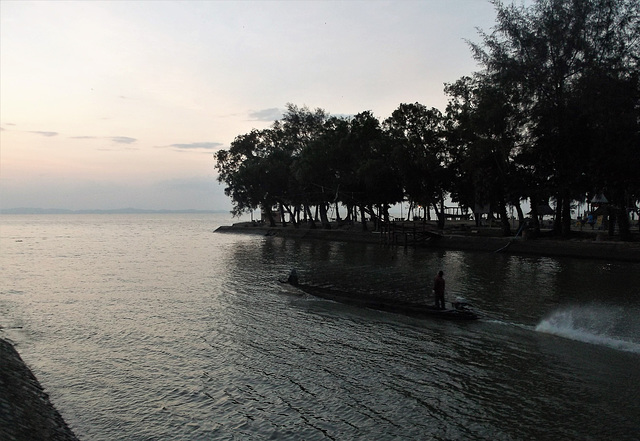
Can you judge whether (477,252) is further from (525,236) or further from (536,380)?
(536,380)

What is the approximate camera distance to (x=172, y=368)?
14.7 meters

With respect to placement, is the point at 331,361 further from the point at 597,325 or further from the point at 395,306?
the point at 597,325

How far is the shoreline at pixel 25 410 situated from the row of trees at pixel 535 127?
42362 mm

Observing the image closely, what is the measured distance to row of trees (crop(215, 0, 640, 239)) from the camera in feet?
132

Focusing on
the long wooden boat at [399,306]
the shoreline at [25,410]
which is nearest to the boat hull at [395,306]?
the long wooden boat at [399,306]

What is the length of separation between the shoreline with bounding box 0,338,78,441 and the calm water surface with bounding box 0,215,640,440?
450 mm

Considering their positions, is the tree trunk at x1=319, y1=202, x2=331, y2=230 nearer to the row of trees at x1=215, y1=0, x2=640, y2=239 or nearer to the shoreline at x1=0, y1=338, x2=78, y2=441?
the row of trees at x1=215, y1=0, x2=640, y2=239

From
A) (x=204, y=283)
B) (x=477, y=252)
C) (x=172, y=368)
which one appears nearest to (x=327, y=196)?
(x=477, y=252)

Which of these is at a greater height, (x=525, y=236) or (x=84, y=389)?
(x=525, y=236)

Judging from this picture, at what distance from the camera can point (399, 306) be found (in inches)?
842

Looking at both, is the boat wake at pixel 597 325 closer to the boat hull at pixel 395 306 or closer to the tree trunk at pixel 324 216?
the boat hull at pixel 395 306

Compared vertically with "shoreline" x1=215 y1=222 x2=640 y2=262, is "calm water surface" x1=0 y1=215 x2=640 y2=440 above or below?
below

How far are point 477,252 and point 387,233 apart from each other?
15.9m

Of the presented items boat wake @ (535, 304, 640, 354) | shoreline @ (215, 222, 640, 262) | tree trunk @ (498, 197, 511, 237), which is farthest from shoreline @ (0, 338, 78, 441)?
tree trunk @ (498, 197, 511, 237)
